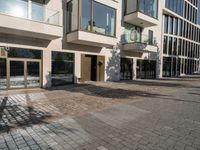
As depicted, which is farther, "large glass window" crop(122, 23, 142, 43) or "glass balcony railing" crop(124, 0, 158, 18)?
"large glass window" crop(122, 23, 142, 43)

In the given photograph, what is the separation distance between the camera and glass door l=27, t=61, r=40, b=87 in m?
12.7

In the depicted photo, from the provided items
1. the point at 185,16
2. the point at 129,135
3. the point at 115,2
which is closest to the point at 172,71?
the point at 185,16

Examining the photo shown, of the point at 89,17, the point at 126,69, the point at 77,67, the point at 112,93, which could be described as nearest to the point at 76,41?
the point at 89,17

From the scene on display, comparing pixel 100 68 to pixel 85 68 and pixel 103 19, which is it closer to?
pixel 85 68

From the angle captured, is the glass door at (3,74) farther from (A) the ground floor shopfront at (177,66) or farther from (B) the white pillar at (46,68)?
(A) the ground floor shopfront at (177,66)

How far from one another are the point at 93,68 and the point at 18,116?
11737 mm

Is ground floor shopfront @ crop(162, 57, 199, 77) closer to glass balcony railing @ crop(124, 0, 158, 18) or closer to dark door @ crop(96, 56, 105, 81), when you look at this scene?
glass balcony railing @ crop(124, 0, 158, 18)

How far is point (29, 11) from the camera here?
11445 mm

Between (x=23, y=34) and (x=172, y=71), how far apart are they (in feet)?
80.5

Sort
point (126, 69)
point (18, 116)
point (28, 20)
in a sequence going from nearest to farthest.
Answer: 1. point (18, 116)
2. point (28, 20)
3. point (126, 69)

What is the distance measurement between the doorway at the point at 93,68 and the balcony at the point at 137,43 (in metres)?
3.44

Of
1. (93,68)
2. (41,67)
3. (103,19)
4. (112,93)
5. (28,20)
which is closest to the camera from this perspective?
(28,20)

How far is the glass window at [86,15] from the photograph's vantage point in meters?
14.1

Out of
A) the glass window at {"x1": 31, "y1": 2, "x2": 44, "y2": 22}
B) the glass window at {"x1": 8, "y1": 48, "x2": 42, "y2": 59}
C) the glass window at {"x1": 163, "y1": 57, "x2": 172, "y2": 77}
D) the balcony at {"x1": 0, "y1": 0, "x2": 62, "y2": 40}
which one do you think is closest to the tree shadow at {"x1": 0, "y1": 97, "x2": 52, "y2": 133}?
the glass window at {"x1": 8, "y1": 48, "x2": 42, "y2": 59}
